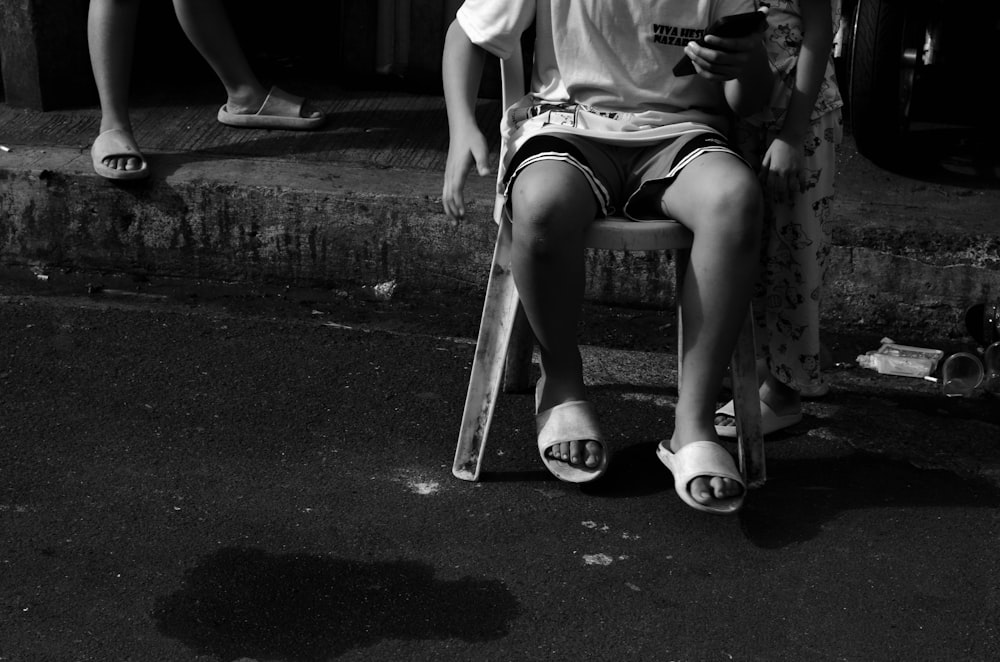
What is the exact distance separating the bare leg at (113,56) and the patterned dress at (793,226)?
2.06 m

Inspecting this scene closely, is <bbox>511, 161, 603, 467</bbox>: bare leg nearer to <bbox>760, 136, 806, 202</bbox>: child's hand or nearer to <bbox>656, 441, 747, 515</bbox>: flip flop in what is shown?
<bbox>656, 441, 747, 515</bbox>: flip flop

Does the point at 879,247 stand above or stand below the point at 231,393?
above

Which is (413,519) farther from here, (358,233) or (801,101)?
(358,233)

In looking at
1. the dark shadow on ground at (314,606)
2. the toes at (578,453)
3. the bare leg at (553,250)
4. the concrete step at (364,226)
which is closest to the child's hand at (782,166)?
the bare leg at (553,250)

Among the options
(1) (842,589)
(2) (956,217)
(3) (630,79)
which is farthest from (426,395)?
(2) (956,217)

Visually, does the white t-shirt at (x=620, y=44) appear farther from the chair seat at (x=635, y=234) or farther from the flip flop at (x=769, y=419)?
the flip flop at (x=769, y=419)

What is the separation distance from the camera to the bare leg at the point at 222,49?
158 inches

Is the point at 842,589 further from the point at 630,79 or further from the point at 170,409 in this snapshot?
the point at 170,409

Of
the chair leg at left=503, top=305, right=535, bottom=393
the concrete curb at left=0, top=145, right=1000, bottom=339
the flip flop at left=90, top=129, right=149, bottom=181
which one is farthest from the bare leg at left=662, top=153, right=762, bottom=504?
the flip flop at left=90, top=129, right=149, bottom=181

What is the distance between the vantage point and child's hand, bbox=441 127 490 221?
2617 millimetres

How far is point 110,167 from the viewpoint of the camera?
382 centimetres

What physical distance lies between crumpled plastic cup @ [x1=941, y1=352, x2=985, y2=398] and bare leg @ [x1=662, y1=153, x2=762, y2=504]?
1.04m

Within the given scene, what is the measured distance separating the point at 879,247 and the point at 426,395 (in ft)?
4.66

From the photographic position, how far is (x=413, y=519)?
2578mm
